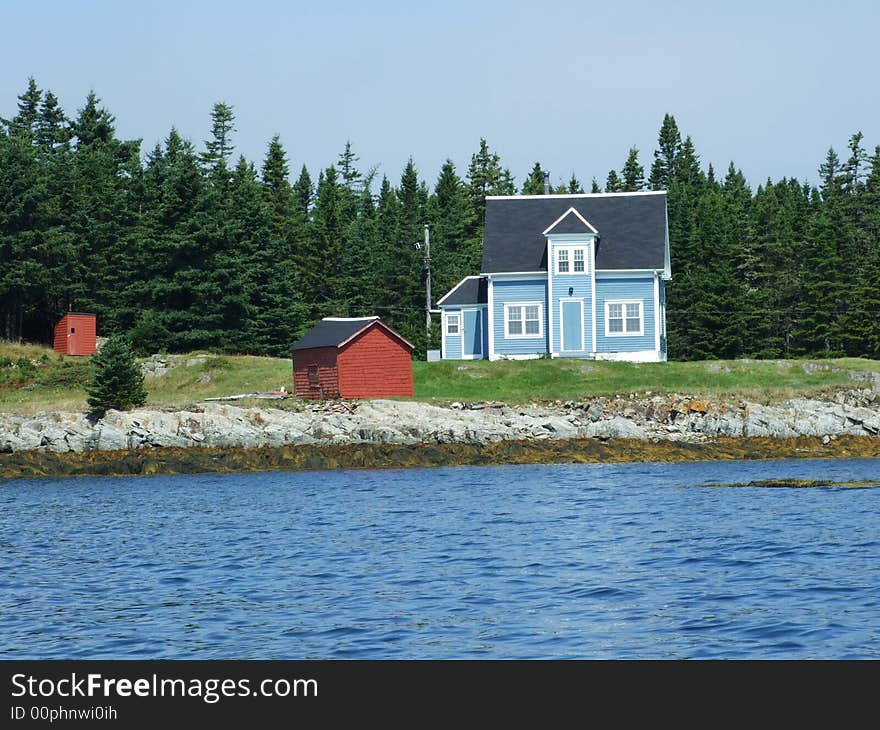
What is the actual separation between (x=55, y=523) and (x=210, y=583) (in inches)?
449

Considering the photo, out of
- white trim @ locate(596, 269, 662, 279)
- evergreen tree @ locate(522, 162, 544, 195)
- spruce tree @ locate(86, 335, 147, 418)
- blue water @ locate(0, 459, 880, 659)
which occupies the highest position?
evergreen tree @ locate(522, 162, 544, 195)

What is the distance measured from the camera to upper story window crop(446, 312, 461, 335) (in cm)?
6419

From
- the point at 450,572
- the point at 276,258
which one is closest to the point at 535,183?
the point at 276,258

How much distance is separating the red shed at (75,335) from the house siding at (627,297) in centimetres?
2810

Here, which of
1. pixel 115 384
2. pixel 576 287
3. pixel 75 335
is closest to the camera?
pixel 115 384

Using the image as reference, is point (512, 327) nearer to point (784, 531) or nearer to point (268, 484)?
point (268, 484)

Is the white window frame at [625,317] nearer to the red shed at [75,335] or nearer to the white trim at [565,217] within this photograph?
the white trim at [565,217]

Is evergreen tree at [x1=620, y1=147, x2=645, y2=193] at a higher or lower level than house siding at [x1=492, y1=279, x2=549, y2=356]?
higher

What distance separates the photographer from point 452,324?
6431 centimetres

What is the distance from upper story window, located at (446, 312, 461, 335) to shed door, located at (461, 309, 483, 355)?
0.33 m

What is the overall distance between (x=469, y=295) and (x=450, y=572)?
140ft

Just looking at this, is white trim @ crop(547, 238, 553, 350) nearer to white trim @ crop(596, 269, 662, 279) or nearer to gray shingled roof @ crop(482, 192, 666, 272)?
gray shingled roof @ crop(482, 192, 666, 272)

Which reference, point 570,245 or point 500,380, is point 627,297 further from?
point 500,380

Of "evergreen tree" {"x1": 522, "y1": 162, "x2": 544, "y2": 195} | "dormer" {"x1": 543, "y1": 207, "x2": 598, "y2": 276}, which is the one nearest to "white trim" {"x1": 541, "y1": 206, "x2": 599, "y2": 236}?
"dormer" {"x1": 543, "y1": 207, "x2": 598, "y2": 276}
